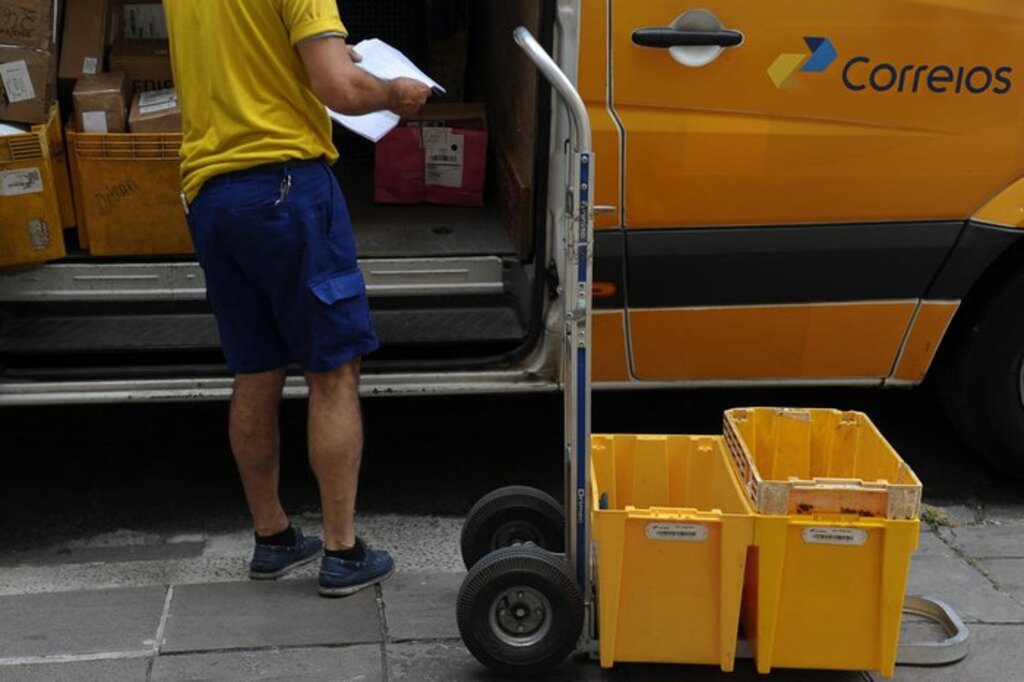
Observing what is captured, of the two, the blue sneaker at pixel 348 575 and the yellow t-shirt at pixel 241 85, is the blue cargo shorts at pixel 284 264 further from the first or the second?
the blue sneaker at pixel 348 575

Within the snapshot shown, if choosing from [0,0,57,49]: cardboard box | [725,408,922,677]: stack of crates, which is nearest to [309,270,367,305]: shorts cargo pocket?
[725,408,922,677]: stack of crates

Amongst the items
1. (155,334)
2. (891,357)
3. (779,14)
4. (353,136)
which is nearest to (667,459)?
(891,357)

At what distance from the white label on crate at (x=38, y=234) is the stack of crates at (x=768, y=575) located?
1.92 metres

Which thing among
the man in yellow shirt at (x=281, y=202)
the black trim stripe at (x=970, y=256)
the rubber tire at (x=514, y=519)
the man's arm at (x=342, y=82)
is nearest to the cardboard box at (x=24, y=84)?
the man in yellow shirt at (x=281, y=202)

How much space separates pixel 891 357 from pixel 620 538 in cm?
139

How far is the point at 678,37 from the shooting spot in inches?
144

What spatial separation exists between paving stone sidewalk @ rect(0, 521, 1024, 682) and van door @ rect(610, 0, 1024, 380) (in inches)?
31.2

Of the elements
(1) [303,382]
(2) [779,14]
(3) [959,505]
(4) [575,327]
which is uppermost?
(2) [779,14]

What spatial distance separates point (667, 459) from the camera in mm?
3428

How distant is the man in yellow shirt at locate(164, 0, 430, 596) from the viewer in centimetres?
316

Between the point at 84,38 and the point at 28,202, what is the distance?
775 millimetres

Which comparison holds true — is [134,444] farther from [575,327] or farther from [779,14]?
[779,14]

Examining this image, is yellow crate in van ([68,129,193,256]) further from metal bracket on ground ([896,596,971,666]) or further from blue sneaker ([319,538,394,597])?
metal bracket on ground ([896,596,971,666])

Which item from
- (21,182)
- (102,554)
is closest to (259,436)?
(102,554)
